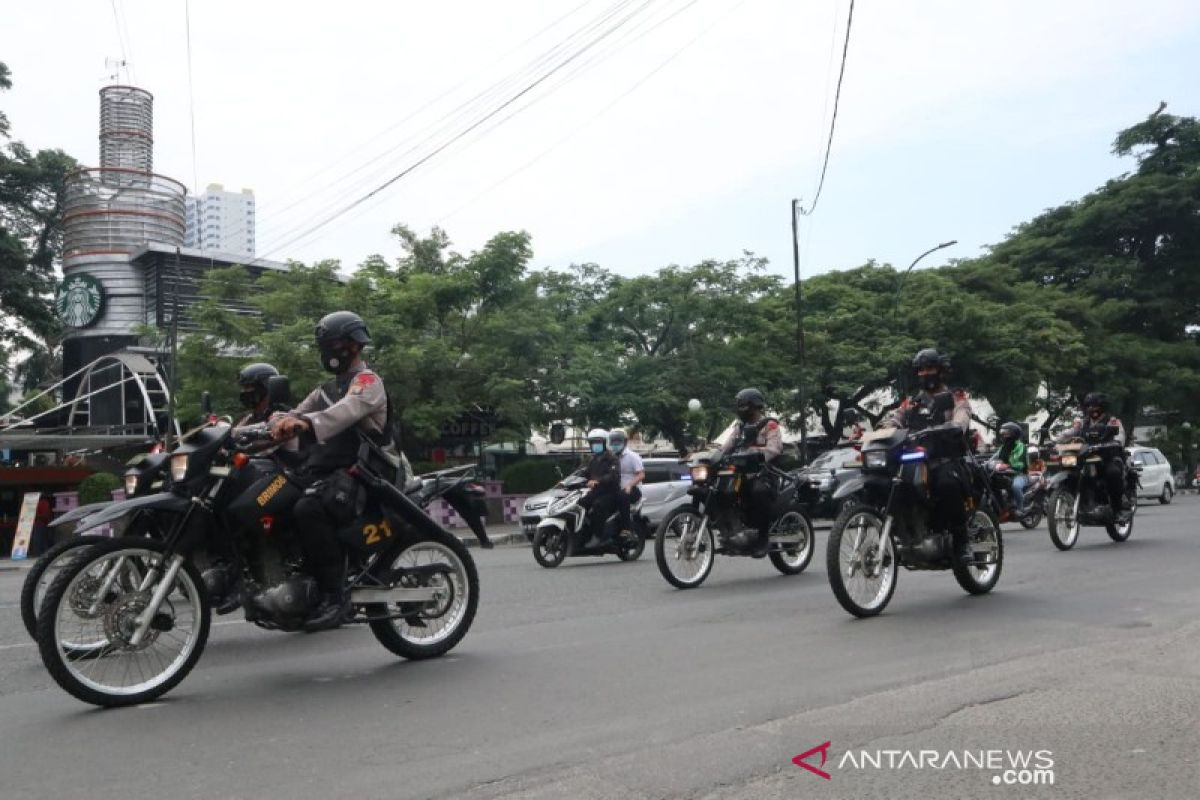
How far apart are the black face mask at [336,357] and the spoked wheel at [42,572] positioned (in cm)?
144

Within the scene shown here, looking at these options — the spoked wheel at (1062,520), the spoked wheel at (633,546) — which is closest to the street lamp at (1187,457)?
the spoked wheel at (1062,520)

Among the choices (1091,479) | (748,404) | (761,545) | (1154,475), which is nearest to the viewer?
(761,545)

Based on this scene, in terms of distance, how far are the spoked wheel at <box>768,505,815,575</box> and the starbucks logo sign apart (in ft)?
89.5

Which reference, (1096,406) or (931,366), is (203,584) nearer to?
(931,366)

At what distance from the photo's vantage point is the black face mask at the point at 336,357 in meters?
6.03

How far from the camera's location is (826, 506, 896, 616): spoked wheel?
7.37 m

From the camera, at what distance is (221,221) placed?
113ft

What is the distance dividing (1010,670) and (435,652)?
316cm

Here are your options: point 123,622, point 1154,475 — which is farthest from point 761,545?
point 1154,475

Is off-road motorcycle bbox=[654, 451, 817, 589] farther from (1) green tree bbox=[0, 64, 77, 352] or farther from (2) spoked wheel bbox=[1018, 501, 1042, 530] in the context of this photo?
(1) green tree bbox=[0, 64, 77, 352]

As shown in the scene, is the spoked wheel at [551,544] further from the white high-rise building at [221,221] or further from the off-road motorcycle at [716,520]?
the white high-rise building at [221,221]

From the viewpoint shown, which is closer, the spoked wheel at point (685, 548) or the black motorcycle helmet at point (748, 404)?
the spoked wheel at point (685, 548)

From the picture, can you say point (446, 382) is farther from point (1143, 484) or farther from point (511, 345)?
point (1143, 484)

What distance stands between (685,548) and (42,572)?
17.8ft
